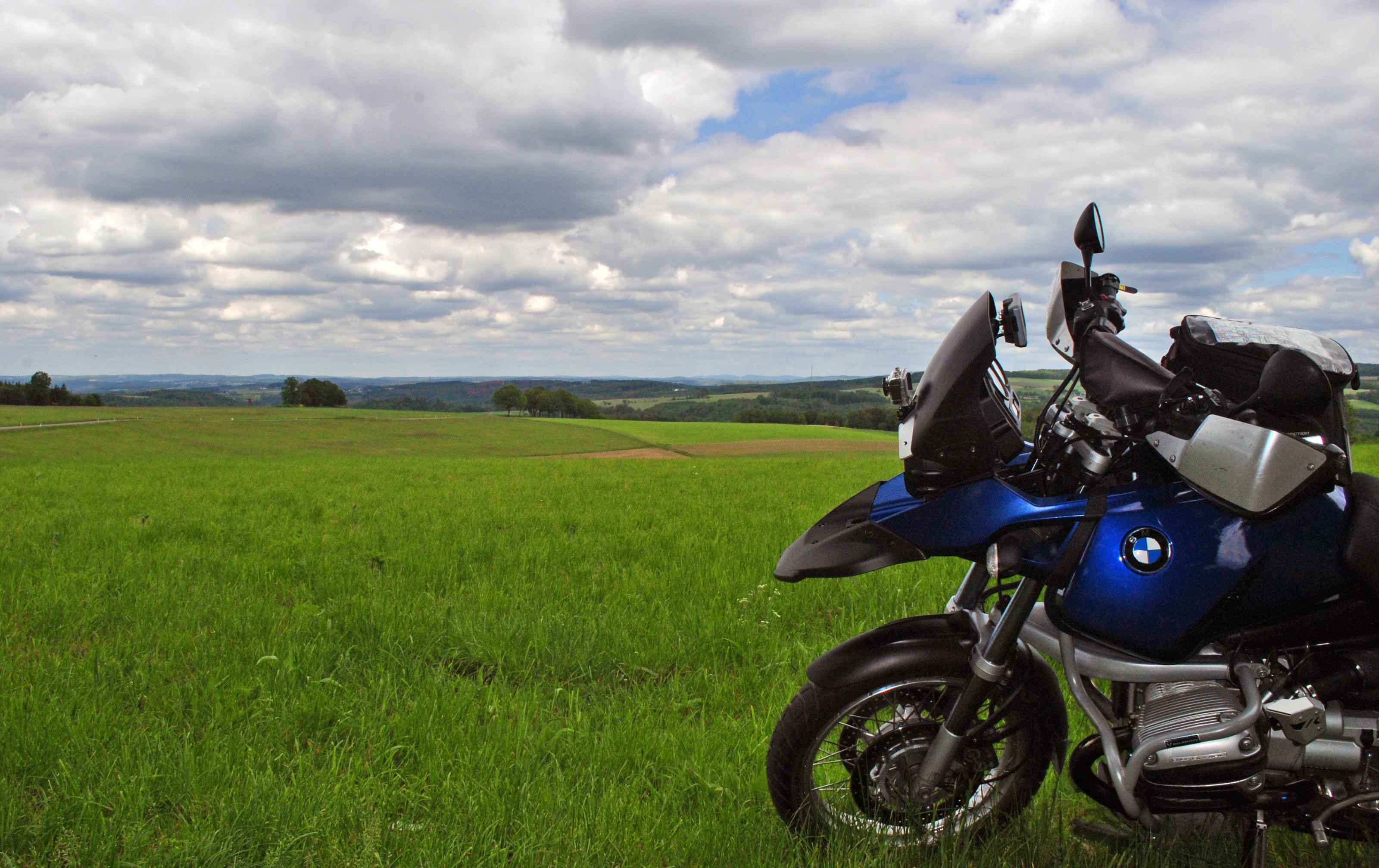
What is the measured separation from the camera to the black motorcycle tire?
2.52m

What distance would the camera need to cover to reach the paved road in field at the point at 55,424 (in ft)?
155

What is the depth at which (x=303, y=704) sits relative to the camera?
360cm

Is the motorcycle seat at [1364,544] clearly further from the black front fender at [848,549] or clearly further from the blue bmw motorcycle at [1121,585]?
the black front fender at [848,549]

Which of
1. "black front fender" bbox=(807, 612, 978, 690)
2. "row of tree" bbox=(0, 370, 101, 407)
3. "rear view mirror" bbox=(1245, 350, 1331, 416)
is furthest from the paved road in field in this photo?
"rear view mirror" bbox=(1245, 350, 1331, 416)

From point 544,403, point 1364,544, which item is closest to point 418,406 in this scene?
point 544,403

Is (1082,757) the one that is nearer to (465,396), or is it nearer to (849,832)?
(849,832)

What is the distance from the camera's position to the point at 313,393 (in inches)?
3981

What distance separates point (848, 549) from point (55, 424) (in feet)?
218

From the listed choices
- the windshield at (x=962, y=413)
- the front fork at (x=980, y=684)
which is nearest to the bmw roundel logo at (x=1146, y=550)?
the front fork at (x=980, y=684)

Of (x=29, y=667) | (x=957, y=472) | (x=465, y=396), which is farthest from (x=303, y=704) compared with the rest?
(x=465, y=396)

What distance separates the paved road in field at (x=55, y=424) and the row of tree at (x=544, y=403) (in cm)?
3934

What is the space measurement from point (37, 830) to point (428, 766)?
126 centimetres

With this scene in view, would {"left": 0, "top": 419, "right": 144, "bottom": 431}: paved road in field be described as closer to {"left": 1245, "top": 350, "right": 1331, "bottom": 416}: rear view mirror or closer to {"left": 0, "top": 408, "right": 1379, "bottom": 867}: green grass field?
{"left": 0, "top": 408, "right": 1379, "bottom": 867}: green grass field

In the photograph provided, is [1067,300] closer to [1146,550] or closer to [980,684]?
[1146,550]
